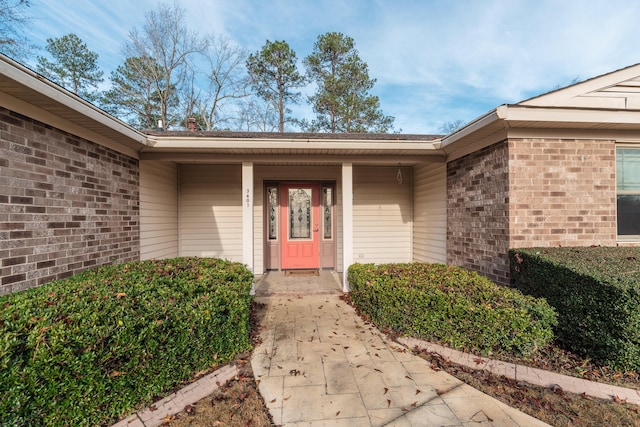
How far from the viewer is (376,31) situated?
984 centimetres

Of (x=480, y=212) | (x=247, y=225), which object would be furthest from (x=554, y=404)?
(x=247, y=225)

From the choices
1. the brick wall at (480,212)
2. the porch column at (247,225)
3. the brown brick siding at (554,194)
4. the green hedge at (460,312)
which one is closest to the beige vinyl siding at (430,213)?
the brick wall at (480,212)

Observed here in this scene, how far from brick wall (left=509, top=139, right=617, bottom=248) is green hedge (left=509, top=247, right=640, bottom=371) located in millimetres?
419

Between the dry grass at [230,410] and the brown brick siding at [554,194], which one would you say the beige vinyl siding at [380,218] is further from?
the dry grass at [230,410]

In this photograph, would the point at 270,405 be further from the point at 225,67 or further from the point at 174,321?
the point at 225,67

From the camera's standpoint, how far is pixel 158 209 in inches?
217

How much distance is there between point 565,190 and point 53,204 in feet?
20.6

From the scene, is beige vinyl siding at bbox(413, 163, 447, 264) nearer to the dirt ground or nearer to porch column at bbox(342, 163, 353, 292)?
porch column at bbox(342, 163, 353, 292)

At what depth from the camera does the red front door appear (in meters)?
6.71

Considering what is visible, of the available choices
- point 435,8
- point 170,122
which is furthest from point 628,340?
point 170,122

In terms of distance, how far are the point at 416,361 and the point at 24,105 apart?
458 cm

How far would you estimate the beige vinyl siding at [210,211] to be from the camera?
639 cm

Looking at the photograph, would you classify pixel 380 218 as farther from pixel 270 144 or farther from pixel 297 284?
pixel 270 144

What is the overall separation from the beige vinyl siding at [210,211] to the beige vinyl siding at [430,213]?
13.4 feet
